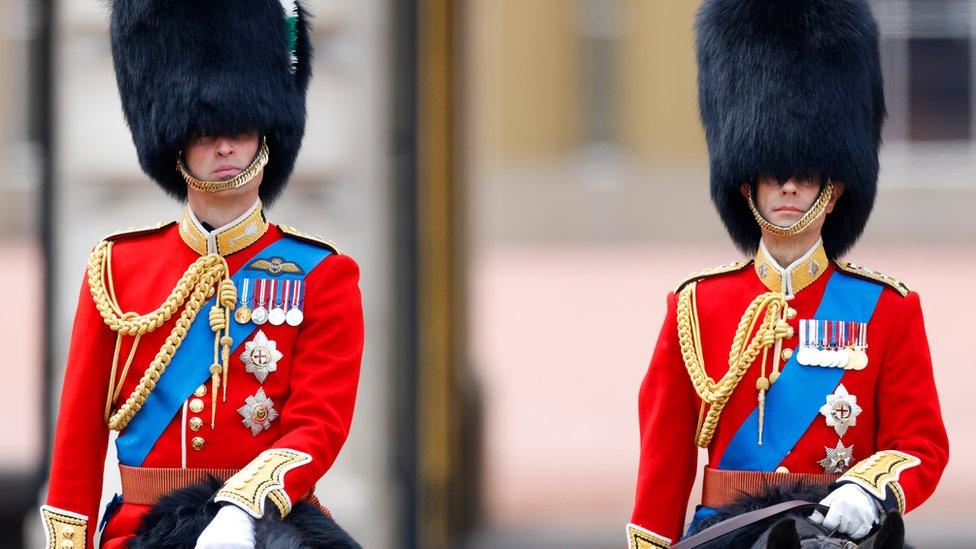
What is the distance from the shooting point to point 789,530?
3279 mm

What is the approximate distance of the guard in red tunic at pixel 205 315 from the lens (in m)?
3.69

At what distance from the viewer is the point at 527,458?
9.66m

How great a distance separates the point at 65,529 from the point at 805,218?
152 cm

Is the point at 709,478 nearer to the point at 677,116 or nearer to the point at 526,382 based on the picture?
the point at 526,382

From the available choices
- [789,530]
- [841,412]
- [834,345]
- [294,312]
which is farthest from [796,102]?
[294,312]

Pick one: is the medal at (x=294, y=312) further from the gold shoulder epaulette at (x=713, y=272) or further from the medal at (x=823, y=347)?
the medal at (x=823, y=347)

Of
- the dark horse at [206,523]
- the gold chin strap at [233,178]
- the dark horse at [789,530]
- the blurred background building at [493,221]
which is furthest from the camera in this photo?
the blurred background building at [493,221]

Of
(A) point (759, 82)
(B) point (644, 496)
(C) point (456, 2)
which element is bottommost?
(B) point (644, 496)

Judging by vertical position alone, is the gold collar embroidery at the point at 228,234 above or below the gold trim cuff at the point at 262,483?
above

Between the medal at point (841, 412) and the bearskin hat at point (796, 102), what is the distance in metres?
0.32

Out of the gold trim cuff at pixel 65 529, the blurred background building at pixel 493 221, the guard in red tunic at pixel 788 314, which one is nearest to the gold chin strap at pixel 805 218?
the guard in red tunic at pixel 788 314

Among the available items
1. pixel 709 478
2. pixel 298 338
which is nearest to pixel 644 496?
pixel 709 478

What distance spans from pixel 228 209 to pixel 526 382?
29.9ft

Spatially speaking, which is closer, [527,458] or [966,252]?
[527,458]
